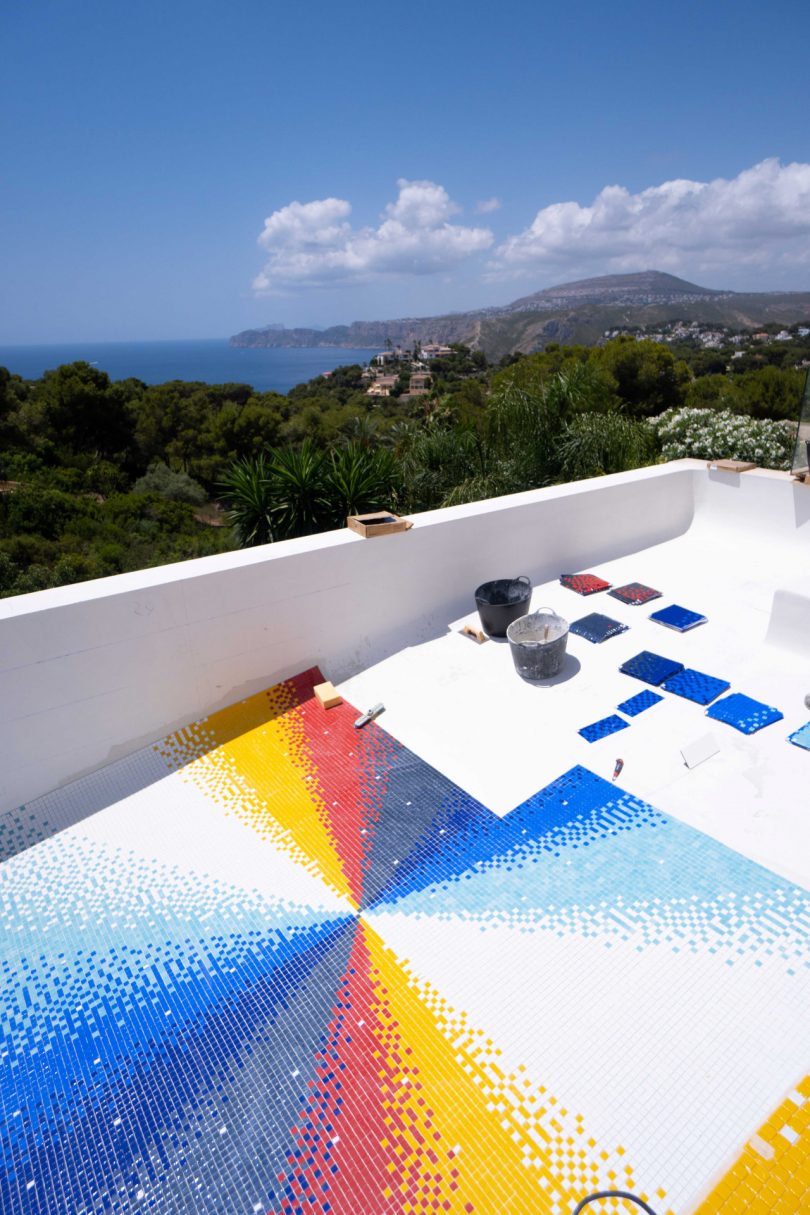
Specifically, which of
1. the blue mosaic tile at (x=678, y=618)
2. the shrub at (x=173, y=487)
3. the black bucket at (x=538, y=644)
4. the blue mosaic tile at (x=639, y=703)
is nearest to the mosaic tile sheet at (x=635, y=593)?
the blue mosaic tile at (x=678, y=618)

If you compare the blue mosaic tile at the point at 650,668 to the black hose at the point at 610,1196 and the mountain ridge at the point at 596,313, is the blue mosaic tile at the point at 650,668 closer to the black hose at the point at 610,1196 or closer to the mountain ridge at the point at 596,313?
the black hose at the point at 610,1196

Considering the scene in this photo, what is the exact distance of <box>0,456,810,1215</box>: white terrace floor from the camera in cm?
169

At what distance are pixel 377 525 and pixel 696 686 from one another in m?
2.16

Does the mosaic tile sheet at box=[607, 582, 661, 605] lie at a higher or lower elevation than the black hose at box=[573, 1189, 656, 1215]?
lower

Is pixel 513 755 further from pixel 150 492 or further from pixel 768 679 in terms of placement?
pixel 150 492

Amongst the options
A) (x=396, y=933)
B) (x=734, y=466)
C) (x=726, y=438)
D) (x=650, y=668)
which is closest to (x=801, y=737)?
(x=650, y=668)

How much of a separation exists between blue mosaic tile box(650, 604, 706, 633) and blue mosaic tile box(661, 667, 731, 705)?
1.92 ft

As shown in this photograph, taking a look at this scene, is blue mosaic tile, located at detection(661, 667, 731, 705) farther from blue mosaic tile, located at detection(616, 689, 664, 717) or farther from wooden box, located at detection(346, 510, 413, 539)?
wooden box, located at detection(346, 510, 413, 539)

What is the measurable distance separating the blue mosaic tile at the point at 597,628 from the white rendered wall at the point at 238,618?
743mm

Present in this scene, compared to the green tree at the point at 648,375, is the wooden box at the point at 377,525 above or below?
above

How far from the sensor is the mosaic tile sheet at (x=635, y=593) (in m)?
4.60

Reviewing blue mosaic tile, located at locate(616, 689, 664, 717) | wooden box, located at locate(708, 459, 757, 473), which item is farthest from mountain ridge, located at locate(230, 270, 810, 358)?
blue mosaic tile, located at locate(616, 689, 664, 717)

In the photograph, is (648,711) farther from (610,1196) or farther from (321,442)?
(321,442)

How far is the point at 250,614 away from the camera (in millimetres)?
3598
